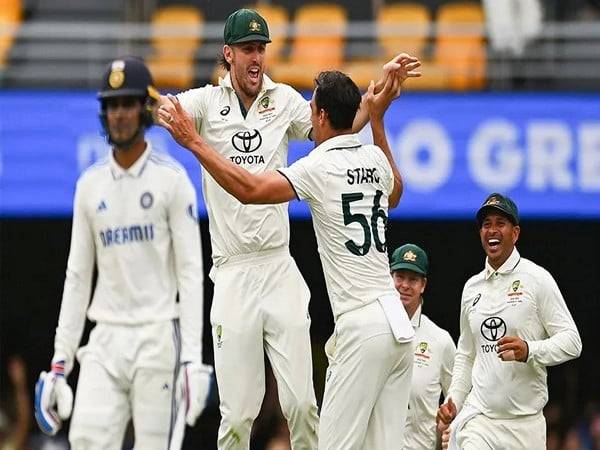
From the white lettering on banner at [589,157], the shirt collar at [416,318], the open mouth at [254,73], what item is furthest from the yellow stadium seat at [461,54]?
the open mouth at [254,73]

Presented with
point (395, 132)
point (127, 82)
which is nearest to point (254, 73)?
point (127, 82)

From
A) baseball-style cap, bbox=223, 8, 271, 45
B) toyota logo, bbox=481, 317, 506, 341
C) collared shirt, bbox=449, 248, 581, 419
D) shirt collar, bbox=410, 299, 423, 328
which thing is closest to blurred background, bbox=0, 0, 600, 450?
shirt collar, bbox=410, 299, 423, 328

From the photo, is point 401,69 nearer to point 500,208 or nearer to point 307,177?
point 307,177

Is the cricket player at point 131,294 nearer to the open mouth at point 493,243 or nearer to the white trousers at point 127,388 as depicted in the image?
the white trousers at point 127,388

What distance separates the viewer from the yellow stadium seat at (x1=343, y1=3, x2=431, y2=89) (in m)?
15.7

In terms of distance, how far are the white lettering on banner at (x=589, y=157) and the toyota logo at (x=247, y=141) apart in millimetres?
6590

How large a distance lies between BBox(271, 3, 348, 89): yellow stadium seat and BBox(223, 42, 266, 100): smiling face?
665 centimetres

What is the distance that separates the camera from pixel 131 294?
8.88m

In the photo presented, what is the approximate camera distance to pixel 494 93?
14992 mm

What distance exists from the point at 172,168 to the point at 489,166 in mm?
6331

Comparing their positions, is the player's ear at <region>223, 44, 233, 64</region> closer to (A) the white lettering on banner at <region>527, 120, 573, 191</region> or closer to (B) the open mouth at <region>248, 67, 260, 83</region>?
(B) the open mouth at <region>248, 67, 260, 83</region>

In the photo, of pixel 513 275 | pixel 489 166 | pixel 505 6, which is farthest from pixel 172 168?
pixel 505 6

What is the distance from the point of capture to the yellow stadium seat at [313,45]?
51.9ft

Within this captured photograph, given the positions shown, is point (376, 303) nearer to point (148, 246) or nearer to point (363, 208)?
point (363, 208)
